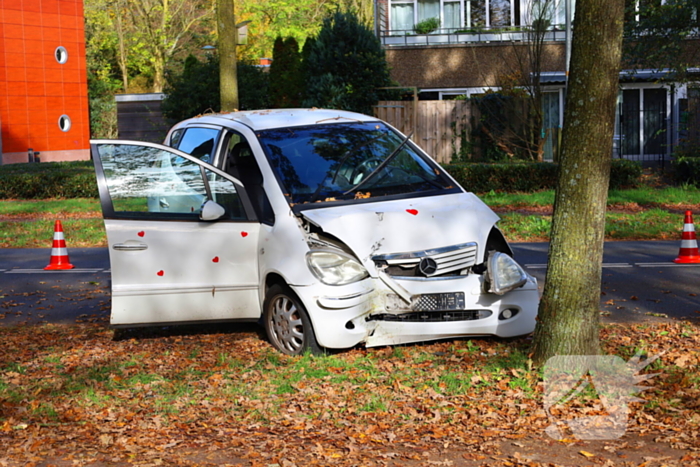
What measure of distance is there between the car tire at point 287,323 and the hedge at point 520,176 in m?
13.6

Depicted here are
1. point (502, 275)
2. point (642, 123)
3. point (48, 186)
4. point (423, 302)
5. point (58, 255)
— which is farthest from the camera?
point (642, 123)

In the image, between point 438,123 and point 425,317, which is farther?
point 438,123

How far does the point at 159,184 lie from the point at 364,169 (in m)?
1.79

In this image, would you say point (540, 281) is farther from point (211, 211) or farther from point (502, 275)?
point (211, 211)

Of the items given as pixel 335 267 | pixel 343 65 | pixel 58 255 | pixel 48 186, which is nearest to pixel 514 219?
pixel 58 255

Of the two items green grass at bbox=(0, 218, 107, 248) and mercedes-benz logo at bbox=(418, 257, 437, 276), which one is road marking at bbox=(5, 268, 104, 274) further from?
mercedes-benz logo at bbox=(418, 257, 437, 276)

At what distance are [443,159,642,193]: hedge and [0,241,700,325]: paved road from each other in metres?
6.98

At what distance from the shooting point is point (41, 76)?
42.3 metres

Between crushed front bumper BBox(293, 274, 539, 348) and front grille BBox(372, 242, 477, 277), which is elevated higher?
front grille BBox(372, 242, 477, 277)

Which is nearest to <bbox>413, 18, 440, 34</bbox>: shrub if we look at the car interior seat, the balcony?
the balcony

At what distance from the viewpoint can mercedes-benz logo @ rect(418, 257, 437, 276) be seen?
654 cm

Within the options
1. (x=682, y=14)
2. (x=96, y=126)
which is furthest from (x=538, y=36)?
(x=96, y=126)

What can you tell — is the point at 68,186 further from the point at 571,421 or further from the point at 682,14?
the point at 571,421

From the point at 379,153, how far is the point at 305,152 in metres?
0.69
